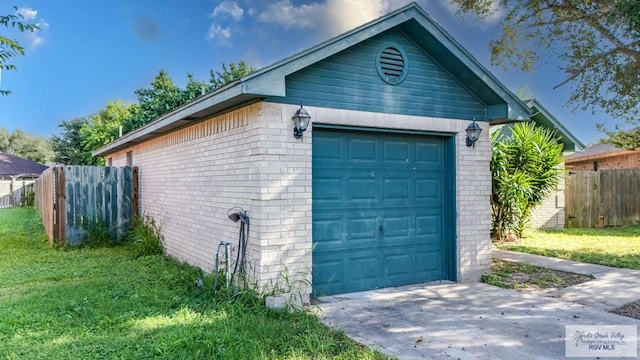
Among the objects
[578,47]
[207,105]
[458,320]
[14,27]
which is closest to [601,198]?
[578,47]

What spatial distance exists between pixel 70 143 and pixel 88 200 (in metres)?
27.8

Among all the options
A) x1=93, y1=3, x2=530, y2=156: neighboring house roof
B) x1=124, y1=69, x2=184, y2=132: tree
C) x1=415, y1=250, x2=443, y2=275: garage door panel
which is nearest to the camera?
x1=93, y1=3, x2=530, y2=156: neighboring house roof

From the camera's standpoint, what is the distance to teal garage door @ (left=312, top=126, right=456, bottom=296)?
5652mm

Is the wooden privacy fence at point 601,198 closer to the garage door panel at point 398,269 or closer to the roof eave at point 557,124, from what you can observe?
the roof eave at point 557,124

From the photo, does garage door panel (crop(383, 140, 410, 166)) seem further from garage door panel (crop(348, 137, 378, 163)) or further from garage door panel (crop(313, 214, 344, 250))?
garage door panel (crop(313, 214, 344, 250))

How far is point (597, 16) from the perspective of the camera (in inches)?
340

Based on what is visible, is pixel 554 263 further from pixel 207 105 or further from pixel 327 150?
pixel 207 105

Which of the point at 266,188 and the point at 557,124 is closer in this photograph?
the point at 266,188

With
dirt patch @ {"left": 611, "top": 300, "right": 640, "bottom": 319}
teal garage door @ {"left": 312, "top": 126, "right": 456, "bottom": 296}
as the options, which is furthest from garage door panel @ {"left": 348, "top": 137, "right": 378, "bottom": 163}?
dirt patch @ {"left": 611, "top": 300, "right": 640, "bottom": 319}

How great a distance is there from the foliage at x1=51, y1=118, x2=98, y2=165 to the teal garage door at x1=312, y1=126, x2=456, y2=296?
1240 inches

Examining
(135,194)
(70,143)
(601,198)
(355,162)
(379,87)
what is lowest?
(601,198)

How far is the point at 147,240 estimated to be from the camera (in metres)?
8.57

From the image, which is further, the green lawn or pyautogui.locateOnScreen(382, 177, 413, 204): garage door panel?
the green lawn

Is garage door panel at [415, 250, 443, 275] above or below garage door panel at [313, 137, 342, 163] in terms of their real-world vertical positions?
below
